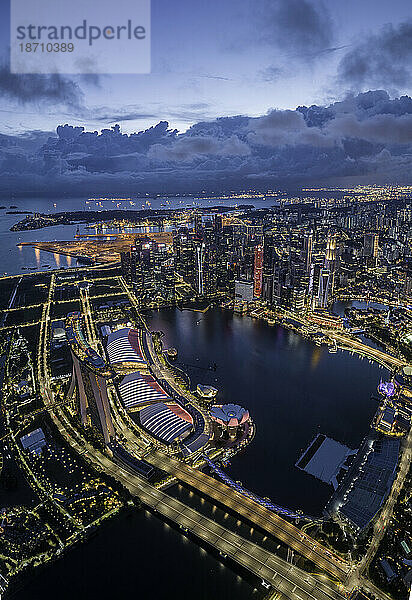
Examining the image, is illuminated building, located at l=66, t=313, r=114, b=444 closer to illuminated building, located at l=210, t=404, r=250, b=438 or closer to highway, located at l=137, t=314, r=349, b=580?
highway, located at l=137, t=314, r=349, b=580

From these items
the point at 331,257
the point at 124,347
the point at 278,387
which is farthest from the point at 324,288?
the point at 124,347

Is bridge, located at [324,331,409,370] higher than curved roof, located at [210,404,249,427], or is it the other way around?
bridge, located at [324,331,409,370]

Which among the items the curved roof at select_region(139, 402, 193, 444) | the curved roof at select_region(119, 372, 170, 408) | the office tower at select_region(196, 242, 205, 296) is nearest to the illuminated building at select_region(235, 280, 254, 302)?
the office tower at select_region(196, 242, 205, 296)

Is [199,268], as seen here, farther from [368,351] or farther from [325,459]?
[325,459]

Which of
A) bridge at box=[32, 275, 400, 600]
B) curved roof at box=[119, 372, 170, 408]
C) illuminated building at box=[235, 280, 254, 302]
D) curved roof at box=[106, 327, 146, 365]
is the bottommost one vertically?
bridge at box=[32, 275, 400, 600]

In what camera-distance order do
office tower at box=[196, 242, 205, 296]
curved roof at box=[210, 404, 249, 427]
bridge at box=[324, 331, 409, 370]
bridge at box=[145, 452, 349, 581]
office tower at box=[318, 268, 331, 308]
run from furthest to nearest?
office tower at box=[196, 242, 205, 296], office tower at box=[318, 268, 331, 308], bridge at box=[324, 331, 409, 370], curved roof at box=[210, 404, 249, 427], bridge at box=[145, 452, 349, 581]

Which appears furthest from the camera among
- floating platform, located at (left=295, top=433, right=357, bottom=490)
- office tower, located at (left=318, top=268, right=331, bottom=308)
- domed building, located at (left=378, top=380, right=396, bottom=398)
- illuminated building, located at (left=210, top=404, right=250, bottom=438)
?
office tower, located at (left=318, top=268, right=331, bottom=308)

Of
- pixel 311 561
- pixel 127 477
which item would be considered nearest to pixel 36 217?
pixel 127 477
